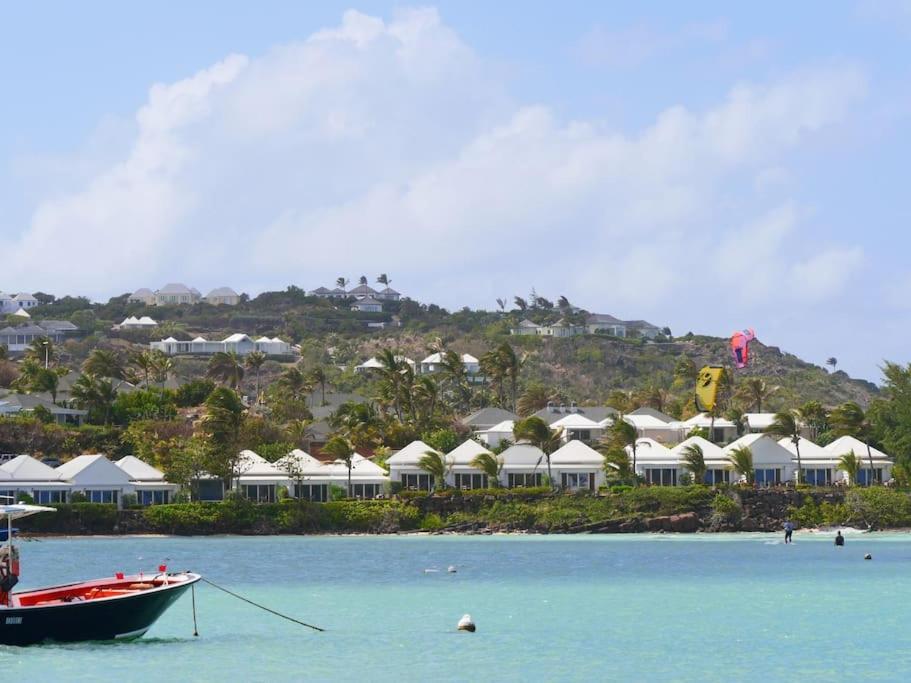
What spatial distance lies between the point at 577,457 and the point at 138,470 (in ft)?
87.9

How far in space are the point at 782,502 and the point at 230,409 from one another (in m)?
32.9

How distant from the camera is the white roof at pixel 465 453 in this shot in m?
99.8

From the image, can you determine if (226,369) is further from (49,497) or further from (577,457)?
(577,457)

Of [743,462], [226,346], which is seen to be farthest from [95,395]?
[226,346]

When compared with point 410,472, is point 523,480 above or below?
below

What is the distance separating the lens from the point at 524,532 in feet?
309

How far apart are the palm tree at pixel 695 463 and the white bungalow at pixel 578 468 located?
5.23 meters

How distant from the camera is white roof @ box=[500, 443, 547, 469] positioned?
329 ft

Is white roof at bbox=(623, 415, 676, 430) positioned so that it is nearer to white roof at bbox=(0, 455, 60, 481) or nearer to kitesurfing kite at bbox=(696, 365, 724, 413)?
kitesurfing kite at bbox=(696, 365, 724, 413)

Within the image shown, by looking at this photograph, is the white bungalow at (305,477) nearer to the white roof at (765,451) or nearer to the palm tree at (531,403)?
the white roof at (765,451)

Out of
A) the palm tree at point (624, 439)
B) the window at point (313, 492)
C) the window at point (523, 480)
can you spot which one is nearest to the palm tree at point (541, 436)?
the window at point (523, 480)

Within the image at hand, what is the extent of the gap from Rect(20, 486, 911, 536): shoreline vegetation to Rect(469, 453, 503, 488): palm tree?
1955mm

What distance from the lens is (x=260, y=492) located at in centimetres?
9825

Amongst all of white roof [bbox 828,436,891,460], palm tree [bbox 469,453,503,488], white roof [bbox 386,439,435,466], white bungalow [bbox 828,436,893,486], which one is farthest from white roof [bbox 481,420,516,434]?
white bungalow [bbox 828,436,893,486]
